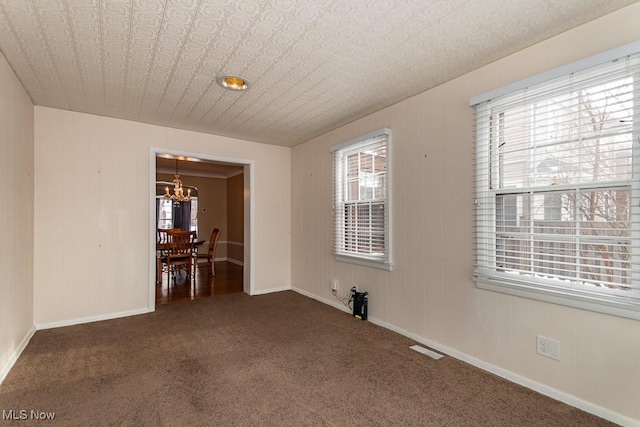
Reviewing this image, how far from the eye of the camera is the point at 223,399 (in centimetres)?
199

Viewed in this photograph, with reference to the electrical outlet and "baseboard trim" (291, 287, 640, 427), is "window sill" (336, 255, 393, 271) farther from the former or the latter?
the electrical outlet

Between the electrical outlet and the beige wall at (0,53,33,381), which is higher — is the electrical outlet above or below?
below

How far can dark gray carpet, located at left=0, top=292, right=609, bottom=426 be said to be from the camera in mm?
1822

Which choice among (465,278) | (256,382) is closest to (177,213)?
(256,382)

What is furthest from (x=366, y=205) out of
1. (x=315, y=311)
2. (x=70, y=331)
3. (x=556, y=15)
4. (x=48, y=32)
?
(x=70, y=331)

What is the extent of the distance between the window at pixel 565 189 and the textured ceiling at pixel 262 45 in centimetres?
43

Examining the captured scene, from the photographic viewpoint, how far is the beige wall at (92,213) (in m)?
3.32

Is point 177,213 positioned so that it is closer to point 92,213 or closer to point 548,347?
point 92,213

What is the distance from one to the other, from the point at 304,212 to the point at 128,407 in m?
3.30

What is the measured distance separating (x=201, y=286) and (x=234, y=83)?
12.4 feet

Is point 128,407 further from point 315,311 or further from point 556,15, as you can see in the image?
point 556,15

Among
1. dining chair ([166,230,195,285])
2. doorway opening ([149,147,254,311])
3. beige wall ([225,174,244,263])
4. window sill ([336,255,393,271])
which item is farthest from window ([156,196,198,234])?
window sill ([336,255,393,271])

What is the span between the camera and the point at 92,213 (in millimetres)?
3572

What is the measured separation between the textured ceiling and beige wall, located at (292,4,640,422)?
6.6 inches
